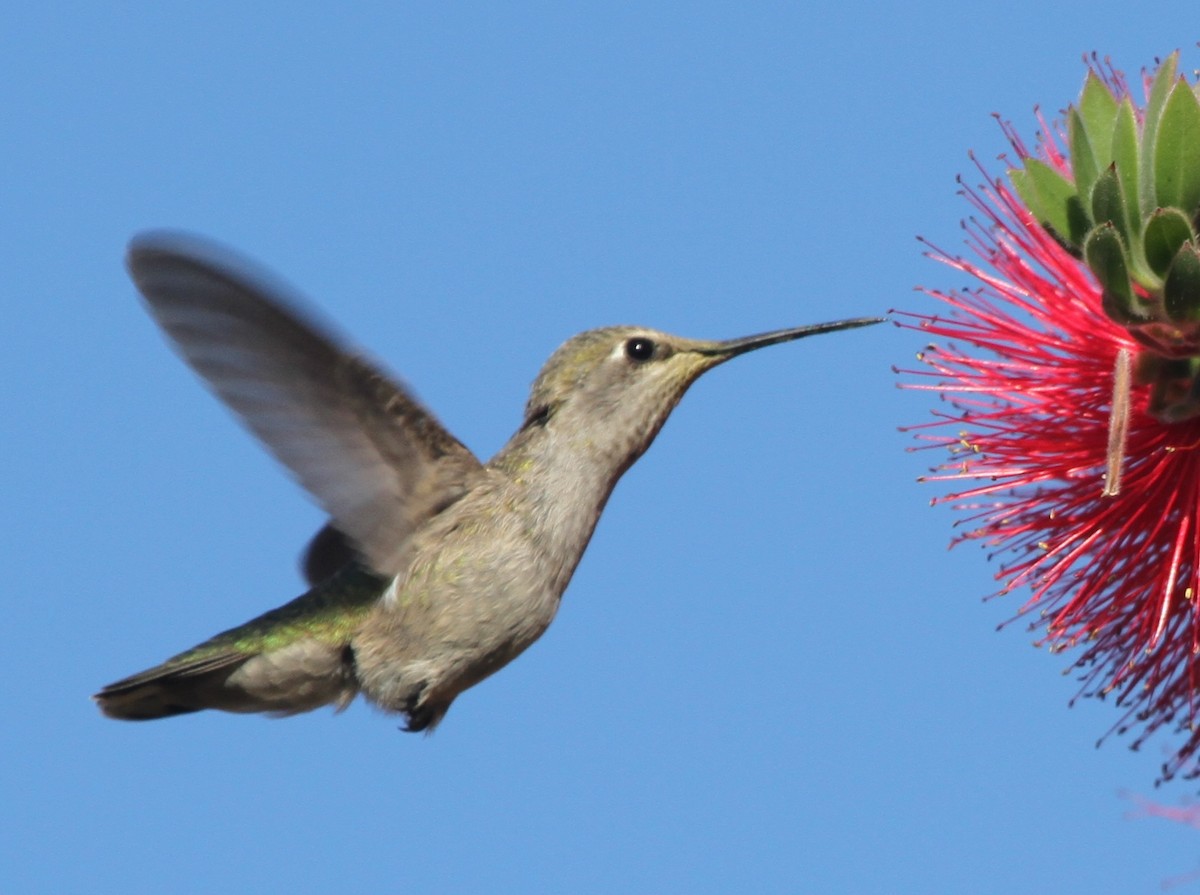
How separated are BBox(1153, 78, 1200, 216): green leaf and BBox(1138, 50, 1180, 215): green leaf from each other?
1 centimetres

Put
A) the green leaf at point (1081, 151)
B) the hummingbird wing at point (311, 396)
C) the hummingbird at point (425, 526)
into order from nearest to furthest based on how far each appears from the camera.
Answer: the green leaf at point (1081, 151)
the hummingbird wing at point (311, 396)
the hummingbird at point (425, 526)

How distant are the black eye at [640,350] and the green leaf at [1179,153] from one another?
155cm

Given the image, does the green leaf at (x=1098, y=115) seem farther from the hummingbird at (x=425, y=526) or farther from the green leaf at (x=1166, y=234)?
the hummingbird at (x=425, y=526)

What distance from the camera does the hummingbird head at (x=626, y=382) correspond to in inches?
160

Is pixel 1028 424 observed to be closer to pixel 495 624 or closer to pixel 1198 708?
pixel 1198 708

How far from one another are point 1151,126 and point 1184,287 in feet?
0.99

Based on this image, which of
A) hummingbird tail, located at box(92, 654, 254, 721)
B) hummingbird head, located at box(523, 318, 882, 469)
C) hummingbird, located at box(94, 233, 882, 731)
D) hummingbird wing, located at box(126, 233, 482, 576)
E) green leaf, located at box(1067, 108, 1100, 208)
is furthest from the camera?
hummingbird tail, located at box(92, 654, 254, 721)

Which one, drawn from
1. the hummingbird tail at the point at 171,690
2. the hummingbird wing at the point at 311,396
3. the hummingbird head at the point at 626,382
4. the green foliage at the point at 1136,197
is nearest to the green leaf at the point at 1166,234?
the green foliage at the point at 1136,197

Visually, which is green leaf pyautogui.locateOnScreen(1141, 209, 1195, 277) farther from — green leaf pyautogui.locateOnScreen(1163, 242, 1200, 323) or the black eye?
the black eye

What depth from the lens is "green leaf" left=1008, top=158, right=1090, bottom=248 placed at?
2.98m

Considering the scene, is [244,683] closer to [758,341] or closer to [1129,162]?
[758,341]

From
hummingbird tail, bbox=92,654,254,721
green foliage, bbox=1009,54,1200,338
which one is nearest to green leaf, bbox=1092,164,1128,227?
green foliage, bbox=1009,54,1200,338

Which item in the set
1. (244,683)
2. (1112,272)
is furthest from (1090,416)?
(244,683)

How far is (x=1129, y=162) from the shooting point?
113 inches
